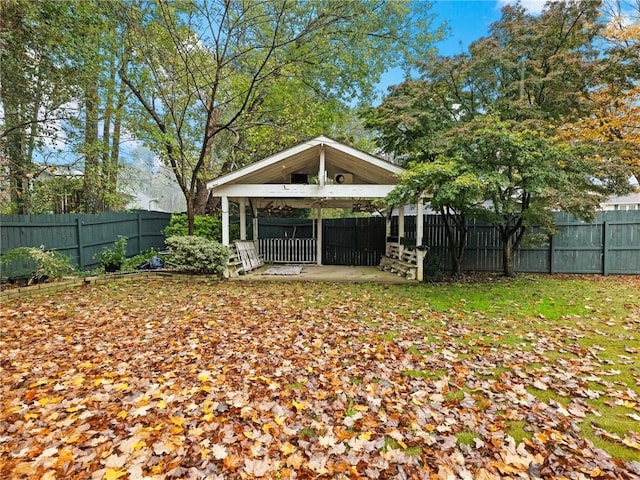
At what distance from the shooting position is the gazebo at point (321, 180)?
898cm

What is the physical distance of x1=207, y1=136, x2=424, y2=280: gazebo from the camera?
8.98m

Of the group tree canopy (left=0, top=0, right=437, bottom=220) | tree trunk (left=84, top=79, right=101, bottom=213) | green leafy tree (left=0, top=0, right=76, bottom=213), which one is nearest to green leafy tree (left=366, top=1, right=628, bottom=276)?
tree canopy (left=0, top=0, right=437, bottom=220)

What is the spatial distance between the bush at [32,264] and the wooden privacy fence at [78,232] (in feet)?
1.21

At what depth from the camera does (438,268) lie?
9.39 metres

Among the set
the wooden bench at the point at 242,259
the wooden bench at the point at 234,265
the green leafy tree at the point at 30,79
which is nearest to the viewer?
the green leafy tree at the point at 30,79

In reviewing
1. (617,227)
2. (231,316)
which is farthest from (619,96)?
(231,316)

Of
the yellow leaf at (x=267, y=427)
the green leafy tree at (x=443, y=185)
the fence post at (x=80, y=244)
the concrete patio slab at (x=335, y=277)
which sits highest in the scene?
the green leafy tree at (x=443, y=185)

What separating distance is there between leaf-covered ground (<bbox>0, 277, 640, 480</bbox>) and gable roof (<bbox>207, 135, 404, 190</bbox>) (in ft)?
14.7

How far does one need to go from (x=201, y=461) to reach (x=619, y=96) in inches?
532

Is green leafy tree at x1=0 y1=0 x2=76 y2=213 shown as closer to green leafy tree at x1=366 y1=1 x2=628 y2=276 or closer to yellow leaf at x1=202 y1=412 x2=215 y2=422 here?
green leafy tree at x1=366 y1=1 x2=628 y2=276

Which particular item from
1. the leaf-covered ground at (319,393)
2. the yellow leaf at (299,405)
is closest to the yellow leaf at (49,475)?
the leaf-covered ground at (319,393)

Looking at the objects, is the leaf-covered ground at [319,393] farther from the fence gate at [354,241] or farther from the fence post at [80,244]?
the fence gate at [354,241]

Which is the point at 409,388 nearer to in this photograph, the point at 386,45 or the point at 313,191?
the point at 313,191

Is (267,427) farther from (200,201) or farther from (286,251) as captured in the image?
(200,201)
